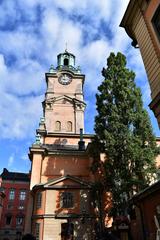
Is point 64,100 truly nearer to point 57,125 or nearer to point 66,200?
point 57,125

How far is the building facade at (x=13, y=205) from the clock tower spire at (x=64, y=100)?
57.9 ft

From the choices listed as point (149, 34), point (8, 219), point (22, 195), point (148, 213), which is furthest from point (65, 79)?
point (149, 34)

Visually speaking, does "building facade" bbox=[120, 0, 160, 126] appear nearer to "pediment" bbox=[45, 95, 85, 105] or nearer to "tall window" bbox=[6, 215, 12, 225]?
"pediment" bbox=[45, 95, 85, 105]

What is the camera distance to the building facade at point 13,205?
1864 inches

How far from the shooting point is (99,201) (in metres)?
23.1

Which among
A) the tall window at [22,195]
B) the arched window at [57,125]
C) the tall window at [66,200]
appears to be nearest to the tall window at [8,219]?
the tall window at [22,195]

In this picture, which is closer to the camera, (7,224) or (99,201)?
(99,201)

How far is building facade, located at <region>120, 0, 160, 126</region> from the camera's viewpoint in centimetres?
915

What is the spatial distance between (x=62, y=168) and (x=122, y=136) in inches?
485

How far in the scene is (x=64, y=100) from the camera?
139 ft

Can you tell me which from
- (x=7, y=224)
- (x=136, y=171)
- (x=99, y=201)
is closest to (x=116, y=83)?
(x=136, y=171)

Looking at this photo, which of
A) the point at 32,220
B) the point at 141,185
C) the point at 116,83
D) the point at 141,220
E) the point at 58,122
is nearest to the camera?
the point at 141,220

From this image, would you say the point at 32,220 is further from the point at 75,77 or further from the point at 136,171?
the point at 75,77

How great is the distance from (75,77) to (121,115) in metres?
26.5
